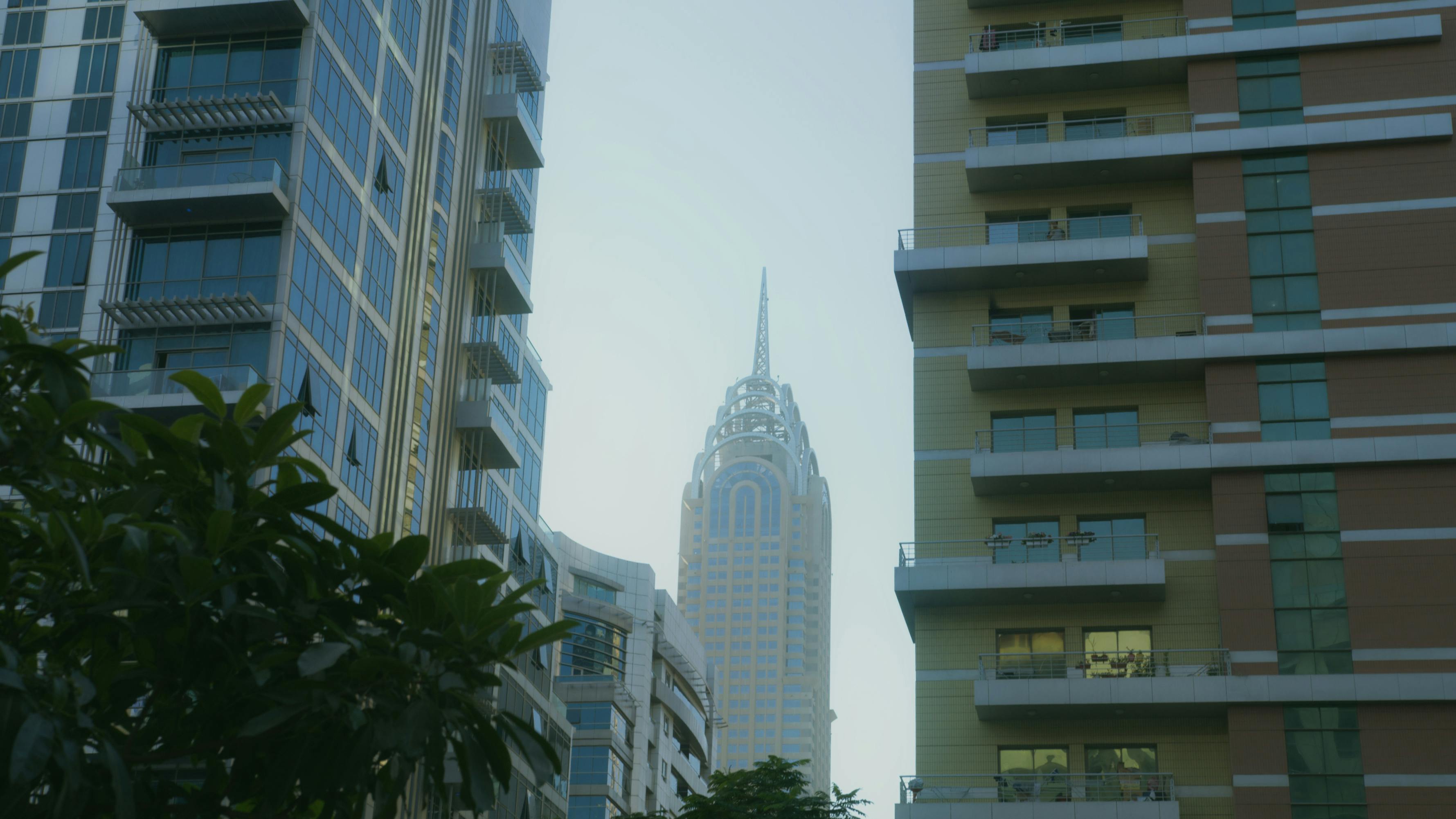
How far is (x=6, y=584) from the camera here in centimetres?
1002

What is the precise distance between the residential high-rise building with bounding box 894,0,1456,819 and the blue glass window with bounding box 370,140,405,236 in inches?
Result: 755

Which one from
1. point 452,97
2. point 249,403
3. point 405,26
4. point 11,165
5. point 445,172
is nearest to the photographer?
point 249,403

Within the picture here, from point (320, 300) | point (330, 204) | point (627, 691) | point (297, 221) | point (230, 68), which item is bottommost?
point (627, 691)

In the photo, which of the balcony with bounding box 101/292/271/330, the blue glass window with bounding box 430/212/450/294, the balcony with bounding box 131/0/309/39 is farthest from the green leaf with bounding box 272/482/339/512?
the blue glass window with bounding box 430/212/450/294

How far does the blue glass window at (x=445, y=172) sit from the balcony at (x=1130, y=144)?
70.5 feet

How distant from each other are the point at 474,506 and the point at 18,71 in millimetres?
23461

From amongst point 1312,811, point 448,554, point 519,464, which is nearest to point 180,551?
point 1312,811

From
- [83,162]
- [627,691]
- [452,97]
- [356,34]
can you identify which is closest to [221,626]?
[356,34]

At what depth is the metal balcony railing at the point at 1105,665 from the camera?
159 ft

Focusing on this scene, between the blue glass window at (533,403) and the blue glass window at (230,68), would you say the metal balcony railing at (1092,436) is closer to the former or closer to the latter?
the blue glass window at (230,68)

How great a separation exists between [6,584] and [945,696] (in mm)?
42815

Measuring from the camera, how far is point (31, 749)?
28.9 ft

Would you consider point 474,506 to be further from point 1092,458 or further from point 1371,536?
point 1371,536

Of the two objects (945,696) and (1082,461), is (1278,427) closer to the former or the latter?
(1082,461)
